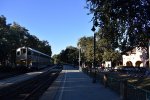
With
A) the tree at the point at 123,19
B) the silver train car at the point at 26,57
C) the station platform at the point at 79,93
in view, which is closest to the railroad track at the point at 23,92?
the station platform at the point at 79,93

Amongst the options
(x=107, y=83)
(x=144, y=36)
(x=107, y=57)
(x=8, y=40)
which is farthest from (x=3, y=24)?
(x=144, y=36)

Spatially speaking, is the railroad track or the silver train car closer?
the railroad track

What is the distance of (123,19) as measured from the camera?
23766 mm

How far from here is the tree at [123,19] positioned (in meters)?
22.4

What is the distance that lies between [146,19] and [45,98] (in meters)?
7.47

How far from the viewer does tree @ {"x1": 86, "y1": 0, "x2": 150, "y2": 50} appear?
2242 cm

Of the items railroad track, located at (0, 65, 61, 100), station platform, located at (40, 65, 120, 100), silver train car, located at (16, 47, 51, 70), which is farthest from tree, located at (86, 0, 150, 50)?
silver train car, located at (16, 47, 51, 70)

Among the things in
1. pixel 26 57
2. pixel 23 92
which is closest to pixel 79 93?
pixel 23 92

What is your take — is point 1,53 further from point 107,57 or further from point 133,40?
point 133,40

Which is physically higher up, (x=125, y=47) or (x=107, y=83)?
(x=125, y=47)

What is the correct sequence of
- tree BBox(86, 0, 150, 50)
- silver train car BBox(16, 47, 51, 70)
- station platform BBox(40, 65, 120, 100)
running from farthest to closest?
1. silver train car BBox(16, 47, 51, 70)
2. station platform BBox(40, 65, 120, 100)
3. tree BBox(86, 0, 150, 50)

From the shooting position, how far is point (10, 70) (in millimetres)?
80812

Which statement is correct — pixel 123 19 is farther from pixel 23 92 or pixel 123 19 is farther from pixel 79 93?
pixel 23 92

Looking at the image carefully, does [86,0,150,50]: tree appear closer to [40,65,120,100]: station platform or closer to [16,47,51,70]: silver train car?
[40,65,120,100]: station platform
